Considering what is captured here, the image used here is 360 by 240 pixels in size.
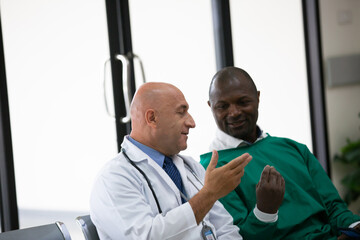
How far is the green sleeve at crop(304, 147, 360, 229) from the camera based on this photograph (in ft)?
7.14

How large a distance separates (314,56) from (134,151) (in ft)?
8.47

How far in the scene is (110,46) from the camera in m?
2.98

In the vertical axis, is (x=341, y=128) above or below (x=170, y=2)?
below

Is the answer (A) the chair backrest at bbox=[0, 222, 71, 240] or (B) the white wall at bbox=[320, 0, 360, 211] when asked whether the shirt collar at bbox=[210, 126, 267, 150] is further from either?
(B) the white wall at bbox=[320, 0, 360, 211]

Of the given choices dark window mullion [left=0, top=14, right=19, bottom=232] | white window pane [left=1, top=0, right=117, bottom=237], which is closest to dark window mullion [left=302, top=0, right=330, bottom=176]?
white window pane [left=1, top=0, right=117, bottom=237]

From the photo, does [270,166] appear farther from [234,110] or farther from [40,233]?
[40,233]

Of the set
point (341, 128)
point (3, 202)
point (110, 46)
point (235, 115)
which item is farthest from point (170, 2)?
point (341, 128)

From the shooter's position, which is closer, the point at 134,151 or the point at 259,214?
the point at 134,151

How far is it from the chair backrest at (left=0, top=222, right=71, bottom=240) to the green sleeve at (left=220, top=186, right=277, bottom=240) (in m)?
0.68

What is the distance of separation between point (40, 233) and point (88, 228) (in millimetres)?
159

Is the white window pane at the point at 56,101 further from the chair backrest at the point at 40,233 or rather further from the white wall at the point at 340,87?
the white wall at the point at 340,87

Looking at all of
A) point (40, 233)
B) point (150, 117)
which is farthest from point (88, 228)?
point (150, 117)

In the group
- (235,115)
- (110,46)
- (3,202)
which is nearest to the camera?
(235,115)

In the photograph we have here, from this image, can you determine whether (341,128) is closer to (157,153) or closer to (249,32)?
(249,32)
